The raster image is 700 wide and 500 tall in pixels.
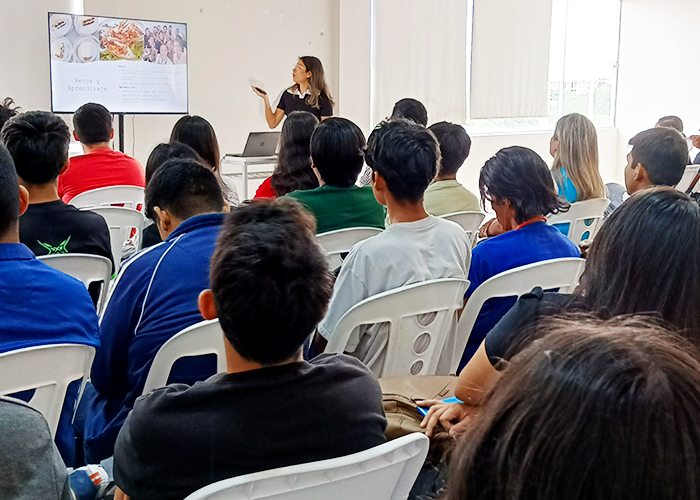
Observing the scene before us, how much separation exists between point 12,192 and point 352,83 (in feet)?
19.2

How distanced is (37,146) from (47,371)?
128cm

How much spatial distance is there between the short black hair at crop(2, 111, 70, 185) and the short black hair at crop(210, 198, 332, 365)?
59.5 inches

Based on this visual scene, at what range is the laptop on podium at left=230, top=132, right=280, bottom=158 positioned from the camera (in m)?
5.61

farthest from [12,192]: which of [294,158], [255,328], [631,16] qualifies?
[631,16]

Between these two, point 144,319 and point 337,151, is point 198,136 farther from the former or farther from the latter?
point 144,319

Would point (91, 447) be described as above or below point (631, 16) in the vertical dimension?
below

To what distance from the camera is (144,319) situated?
1756 millimetres

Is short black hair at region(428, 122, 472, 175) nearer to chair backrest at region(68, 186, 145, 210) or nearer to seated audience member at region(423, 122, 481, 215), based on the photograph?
seated audience member at region(423, 122, 481, 215)

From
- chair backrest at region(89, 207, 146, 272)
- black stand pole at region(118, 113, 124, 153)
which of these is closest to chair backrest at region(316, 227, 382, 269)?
chair backrest at region(89, 207, 146, 272)

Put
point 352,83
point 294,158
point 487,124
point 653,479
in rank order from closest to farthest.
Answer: point 653,479, point 294,158, point 352,83, point 487,124

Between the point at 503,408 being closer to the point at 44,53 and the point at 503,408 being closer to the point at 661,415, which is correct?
the point at 661,415

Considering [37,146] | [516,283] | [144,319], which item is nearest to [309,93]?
[37,146]

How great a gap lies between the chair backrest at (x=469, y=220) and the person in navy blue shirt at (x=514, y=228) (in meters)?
0.69

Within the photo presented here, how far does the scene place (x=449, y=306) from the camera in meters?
2.01
